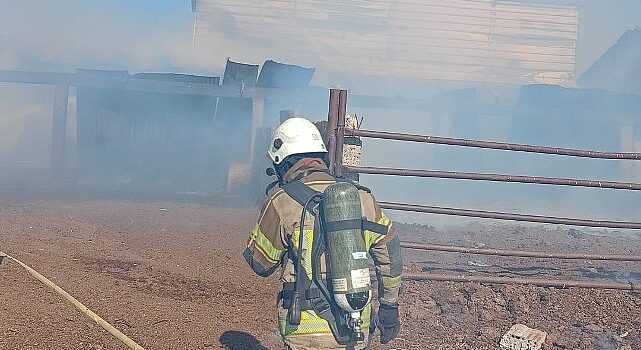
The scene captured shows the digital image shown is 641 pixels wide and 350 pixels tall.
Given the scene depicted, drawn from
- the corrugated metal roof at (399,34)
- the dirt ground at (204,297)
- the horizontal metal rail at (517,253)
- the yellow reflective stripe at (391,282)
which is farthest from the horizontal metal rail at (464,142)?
the corrugated metal roof at (399,34)

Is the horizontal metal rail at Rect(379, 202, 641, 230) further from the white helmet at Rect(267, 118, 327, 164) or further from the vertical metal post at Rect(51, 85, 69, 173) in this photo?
the vertical metal post at Rect(51, 85, 69, 173)

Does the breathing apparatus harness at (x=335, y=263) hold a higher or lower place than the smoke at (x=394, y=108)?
lower

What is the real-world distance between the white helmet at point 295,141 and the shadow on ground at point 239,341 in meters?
1.89

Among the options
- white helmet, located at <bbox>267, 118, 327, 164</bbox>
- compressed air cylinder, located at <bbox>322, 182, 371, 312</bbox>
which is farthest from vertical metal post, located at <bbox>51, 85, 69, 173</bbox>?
compressed air cylinder, located at <bbox>322, 182, 371, 312</bbox>

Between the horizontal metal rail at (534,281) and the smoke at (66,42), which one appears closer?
the horizontal metal rail at (534,281)

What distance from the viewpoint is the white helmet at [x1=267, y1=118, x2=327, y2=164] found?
299 cm

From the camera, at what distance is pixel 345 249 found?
2750 millimetres

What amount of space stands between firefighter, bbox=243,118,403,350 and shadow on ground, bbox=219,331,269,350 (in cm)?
165

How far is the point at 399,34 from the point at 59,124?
8096 mm

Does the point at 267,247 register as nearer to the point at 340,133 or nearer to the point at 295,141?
the point at 295,141

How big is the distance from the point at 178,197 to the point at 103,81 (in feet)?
9.71

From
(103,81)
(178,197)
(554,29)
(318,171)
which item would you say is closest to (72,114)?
(103,81)

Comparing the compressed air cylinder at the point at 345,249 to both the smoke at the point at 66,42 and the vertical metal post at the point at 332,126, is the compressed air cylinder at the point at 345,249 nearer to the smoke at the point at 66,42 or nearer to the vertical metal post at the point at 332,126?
the vertical metal post at the point at 332,126

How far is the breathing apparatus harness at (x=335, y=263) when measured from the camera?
2.75 m
